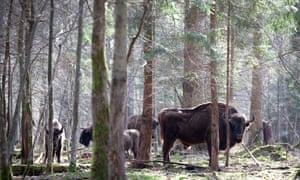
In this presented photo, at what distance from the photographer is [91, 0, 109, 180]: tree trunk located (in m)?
8.24

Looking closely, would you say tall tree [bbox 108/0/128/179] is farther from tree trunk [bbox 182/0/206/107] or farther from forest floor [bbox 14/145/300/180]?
tree trunk [bbox 182/0/206/107]

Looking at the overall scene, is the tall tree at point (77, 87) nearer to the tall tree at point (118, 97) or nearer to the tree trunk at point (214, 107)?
the tall tree at point (118, 97)

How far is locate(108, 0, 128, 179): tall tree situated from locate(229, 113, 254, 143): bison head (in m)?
8.73

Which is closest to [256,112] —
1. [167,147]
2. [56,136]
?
[167,147]

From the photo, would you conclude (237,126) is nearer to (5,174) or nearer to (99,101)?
(99,101)

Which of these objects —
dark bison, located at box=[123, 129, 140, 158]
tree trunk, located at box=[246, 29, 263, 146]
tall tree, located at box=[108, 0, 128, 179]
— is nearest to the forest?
tall tree, located at box=[108, 0, 128, 179]

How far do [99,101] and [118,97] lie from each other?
150cm

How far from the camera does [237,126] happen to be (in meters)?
15.3

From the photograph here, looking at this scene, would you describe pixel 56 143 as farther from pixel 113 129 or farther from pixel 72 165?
pixel 113 129

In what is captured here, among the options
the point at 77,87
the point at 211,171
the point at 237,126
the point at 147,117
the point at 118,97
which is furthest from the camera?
the point at 237,126

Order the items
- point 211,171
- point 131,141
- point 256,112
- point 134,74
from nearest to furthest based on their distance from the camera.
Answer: point 211,171 < point 134,74 < point 131,141 < point 256,112

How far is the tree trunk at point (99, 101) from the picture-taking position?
8242mm

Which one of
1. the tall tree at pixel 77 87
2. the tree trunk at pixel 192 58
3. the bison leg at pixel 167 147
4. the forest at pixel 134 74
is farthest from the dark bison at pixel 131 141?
the tall tree at pixel 77 87

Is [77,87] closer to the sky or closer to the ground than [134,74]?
closer to the ground
